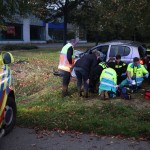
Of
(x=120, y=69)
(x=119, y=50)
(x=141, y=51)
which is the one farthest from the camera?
(x=119, y=50)

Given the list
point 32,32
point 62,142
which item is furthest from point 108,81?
point 32,32

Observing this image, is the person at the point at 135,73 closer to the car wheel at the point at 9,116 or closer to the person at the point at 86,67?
A: the person at the point at 86,67

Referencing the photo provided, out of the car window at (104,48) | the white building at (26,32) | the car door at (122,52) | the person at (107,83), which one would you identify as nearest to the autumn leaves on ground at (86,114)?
the person at (107,83)

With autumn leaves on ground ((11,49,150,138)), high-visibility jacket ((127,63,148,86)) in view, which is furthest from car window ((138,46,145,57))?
autumn leaves on ground ((11,49,150,138))

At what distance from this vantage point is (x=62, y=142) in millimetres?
7039

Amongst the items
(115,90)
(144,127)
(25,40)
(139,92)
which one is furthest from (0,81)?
(25,40)

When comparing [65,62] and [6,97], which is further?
[65,62]

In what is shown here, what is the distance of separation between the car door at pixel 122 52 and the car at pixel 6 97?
23.4 ft

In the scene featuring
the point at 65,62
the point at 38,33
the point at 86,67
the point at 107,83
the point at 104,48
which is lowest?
the point at 38,33

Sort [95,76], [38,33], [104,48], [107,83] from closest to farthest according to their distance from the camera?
1. [107,83]
2. [95,76]
3. [104,48]
4. [38,33]

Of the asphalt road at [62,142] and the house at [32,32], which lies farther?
the house at [32,32]

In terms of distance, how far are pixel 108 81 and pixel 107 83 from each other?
0.08m

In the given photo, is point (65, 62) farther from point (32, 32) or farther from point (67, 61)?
point (32, 32)

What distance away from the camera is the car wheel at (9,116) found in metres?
7.11
